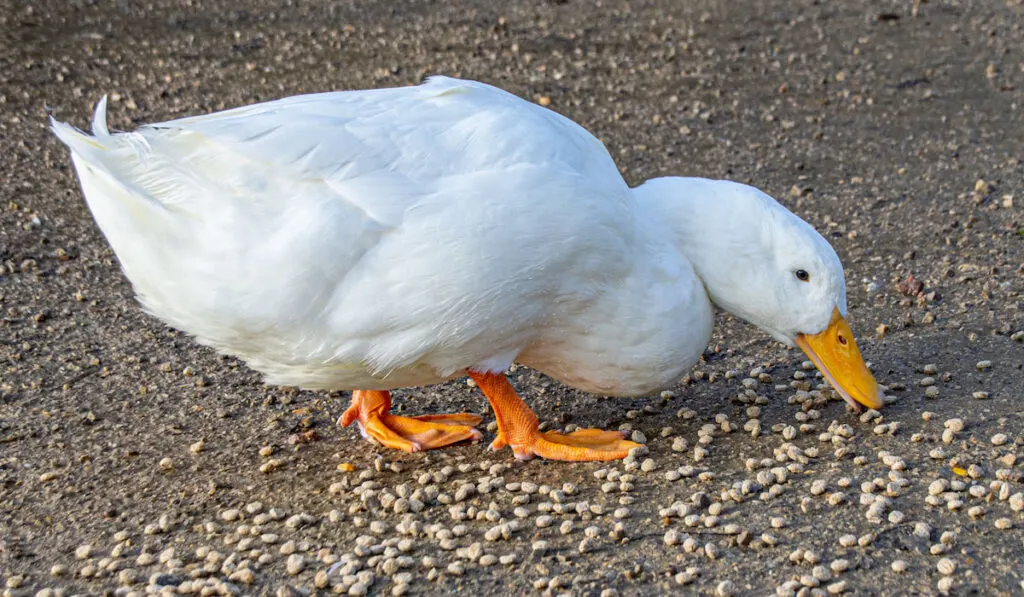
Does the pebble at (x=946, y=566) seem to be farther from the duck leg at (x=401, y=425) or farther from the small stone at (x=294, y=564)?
the small stone at (x=294, y=564)

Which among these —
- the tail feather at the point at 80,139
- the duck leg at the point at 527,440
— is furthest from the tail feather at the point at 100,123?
the duck leg at the point at 527,440

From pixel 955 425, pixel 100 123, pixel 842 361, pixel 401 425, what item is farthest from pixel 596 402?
pixel 100 123

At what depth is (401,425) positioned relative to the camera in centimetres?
427

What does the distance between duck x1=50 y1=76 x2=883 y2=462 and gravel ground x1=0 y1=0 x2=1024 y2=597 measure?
47cm

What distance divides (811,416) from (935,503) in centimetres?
75

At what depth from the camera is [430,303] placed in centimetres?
343

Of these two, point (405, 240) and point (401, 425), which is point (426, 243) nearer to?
point (405, 240)

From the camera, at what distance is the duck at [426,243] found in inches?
133

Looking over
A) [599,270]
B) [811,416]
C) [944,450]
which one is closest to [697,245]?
[599,270]

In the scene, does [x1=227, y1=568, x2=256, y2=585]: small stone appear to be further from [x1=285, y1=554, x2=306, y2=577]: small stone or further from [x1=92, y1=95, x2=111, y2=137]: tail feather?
[x1=92, y1=95, x2=111, y2=137]: tail feather

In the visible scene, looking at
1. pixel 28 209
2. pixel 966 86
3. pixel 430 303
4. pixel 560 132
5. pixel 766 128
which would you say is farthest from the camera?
pixel 966 86

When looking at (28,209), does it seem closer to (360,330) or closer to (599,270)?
(360,330)

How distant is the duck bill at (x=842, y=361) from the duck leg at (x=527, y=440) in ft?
2.47

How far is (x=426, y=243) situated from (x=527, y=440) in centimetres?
101
